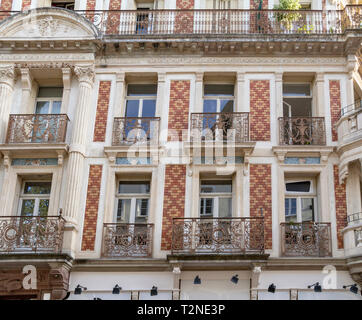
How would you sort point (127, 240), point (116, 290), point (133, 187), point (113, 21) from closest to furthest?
point (116, 290) < point (127, 240) < point (133, 187) < point (113, 21)

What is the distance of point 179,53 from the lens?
16859 millimetres

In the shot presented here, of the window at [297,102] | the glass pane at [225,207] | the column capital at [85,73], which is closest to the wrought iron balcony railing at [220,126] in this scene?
the window at [297,102]

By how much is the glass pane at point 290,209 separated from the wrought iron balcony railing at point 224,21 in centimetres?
500

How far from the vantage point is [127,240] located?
14812 mm

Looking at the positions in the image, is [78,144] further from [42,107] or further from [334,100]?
[334,100]

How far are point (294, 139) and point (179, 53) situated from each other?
416 centimetres

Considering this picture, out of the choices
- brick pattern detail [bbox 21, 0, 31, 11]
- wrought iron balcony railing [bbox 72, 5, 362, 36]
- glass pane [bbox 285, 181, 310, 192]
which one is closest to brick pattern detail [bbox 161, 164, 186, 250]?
glass pane [bbox 285, 181, 310, 192]

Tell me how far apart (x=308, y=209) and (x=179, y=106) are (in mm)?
4480

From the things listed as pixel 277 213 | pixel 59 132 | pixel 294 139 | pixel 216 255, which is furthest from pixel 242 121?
pixel 59 132

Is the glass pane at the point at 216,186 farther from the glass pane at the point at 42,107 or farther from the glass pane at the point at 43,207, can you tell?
the glass pane at the point at 42,107

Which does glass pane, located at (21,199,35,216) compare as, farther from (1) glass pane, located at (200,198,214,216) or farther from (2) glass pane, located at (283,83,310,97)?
(2) glass pane, located at (283,83,310,97)

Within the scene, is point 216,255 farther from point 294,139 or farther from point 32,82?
point 32,82

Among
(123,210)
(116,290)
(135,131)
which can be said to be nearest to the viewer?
(116,290)

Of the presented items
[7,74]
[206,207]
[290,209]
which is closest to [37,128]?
[7,74]
